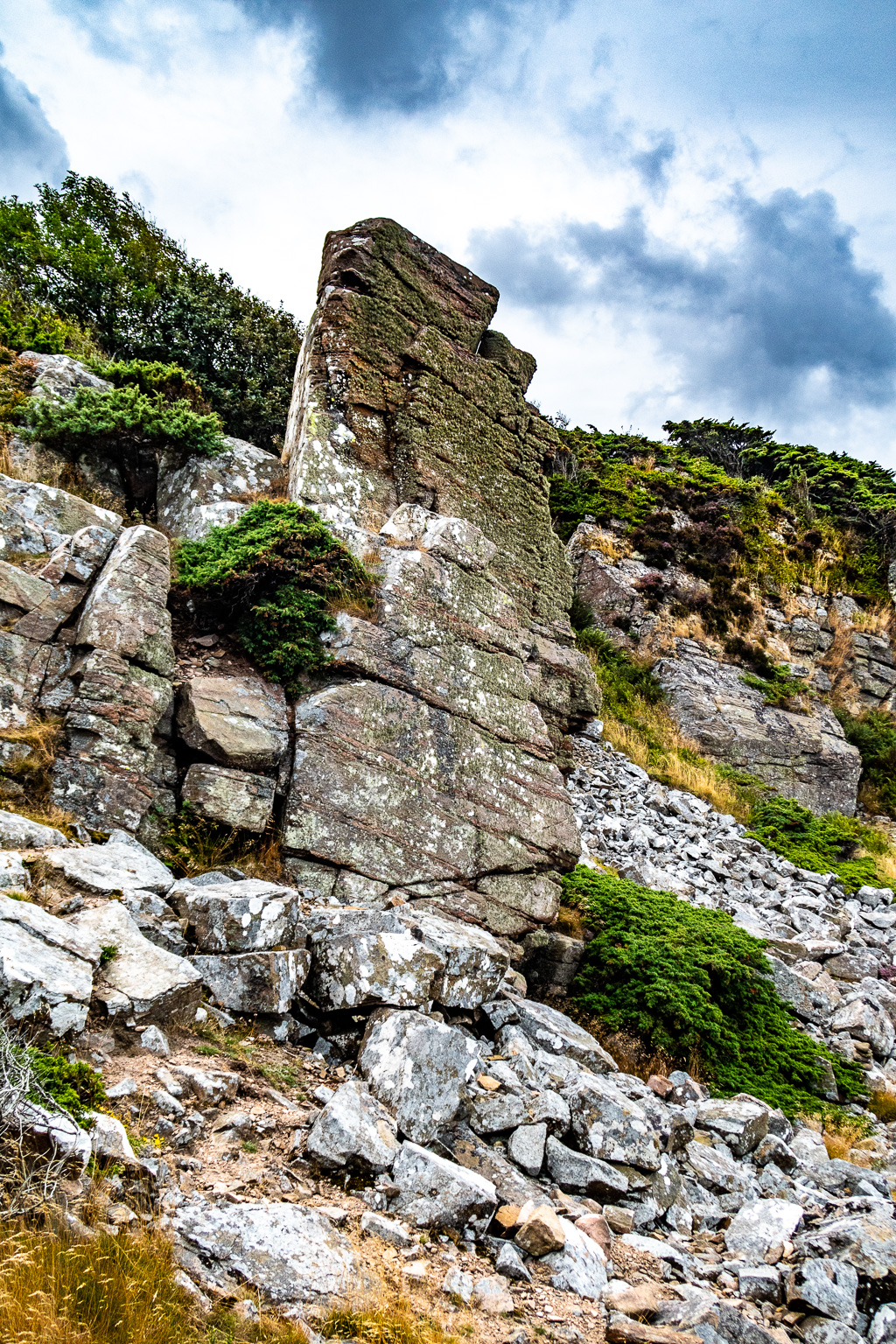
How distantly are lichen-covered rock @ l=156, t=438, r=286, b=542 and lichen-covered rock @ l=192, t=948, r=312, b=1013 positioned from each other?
6.19 metres

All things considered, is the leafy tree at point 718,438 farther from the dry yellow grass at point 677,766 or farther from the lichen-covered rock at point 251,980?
the lichen-covered rock at point 251,980

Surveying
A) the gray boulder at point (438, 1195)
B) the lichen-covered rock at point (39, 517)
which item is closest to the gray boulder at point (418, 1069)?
the gray boulder at point (438, 1195)

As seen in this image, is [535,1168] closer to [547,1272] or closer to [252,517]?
[547,1272]

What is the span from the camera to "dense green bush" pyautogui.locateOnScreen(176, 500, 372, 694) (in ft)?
27.6

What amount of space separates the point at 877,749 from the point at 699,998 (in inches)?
593

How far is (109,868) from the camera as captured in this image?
5.31 m

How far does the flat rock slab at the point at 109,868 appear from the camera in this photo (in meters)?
4.93

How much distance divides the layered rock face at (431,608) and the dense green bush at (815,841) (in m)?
4.62

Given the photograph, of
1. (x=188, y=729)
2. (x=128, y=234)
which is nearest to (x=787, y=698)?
(x=188, y=729)

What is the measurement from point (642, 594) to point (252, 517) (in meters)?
13.9

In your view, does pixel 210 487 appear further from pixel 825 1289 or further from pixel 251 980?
pixel 825 1289

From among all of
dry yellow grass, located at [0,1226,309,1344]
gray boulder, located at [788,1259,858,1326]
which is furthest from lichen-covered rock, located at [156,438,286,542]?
gray boulder, located at [788,1259,858,1326]

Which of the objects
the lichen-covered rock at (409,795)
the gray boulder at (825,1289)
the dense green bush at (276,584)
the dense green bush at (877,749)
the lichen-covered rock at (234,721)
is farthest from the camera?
the dense green bush at (877,749)

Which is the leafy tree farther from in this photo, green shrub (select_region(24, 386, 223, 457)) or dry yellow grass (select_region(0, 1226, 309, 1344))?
dry yellow grass (select_region(0, 1226, 309, 1344))
